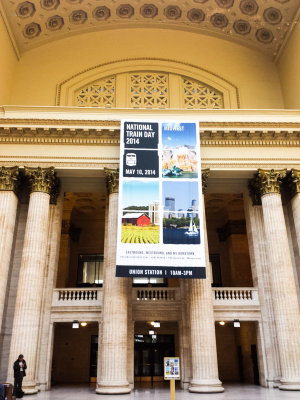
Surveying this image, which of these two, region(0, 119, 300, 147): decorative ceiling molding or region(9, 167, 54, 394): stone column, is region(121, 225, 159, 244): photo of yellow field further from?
region(0, 119, 300, 147): decorative ceiling molding

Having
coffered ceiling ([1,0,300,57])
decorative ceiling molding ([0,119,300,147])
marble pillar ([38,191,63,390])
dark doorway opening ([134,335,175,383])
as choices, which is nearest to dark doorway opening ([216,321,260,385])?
dark doorway opening ([134,335,175,383])

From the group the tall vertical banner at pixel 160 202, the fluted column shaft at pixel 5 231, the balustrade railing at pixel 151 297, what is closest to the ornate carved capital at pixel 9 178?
the fluted column shaft at pixel 5 231

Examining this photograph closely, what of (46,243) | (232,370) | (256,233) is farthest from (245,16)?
(232,370)

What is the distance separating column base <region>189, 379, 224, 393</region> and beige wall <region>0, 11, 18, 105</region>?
40.4 ft

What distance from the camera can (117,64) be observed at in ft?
54.7

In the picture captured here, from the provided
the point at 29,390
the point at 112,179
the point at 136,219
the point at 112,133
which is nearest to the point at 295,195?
the point at 136,219

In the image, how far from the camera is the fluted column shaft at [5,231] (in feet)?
37.7

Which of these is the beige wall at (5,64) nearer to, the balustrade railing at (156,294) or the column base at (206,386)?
the balustrade railing at (156,294)

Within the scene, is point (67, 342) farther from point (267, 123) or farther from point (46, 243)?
point (267, 123)

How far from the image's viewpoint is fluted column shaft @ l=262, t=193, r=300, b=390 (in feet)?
35.3

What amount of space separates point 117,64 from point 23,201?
7556 mm

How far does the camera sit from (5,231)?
38.5 ft

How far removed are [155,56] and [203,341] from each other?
1223 cm

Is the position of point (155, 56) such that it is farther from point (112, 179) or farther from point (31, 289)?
point (31, 289)
